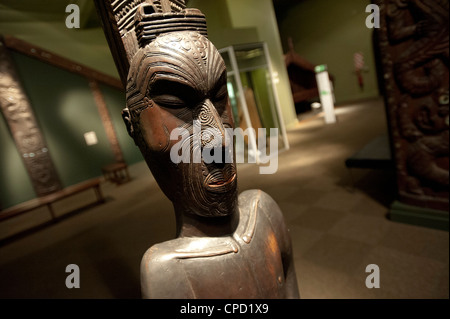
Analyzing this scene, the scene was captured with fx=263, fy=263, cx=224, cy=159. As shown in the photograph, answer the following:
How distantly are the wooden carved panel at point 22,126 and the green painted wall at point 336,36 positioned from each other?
1.34 m

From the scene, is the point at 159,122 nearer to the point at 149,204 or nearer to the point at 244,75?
the point at 149,204

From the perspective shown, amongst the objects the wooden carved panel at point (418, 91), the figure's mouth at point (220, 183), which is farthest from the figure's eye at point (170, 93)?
the wooden carved panel at point (418, 91)

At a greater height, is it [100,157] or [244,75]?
[244,75]

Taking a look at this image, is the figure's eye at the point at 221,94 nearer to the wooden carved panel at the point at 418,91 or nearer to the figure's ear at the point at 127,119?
the figure's ear at the point at 127,119

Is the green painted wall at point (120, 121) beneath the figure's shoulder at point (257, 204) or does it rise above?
above

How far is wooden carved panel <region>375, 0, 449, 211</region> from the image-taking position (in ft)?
6.96

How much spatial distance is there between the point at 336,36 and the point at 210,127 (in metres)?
4.69

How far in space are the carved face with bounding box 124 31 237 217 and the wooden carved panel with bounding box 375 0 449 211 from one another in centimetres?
210

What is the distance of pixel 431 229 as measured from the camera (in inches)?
101

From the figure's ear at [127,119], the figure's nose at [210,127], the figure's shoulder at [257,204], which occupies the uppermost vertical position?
the figure's ear at [127,119]

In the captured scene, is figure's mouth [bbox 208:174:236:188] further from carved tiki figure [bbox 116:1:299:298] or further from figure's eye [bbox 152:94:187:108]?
figure's eye [bbox 152:94:187:108]

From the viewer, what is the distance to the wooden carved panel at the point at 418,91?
212 cm
